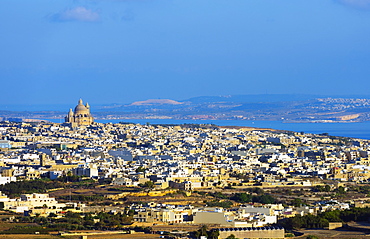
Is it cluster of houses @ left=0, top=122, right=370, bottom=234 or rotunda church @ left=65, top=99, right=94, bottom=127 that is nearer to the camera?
cluster of houses @ left=0, top=122, right=370, bottom=234

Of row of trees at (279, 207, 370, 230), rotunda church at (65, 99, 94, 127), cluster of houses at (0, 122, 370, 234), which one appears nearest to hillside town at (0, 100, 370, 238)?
cluster of houses at (0, 122, 370, 234)

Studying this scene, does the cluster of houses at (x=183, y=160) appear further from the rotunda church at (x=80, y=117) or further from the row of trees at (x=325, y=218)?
the rotunda church at (x=80, y=117)

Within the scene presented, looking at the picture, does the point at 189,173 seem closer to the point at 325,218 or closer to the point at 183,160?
the point at 183,160

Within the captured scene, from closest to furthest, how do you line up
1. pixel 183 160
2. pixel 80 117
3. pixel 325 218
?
pixel 325 218 → pixel 183 160 → pixel 80 117

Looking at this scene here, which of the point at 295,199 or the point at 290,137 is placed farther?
the point at 290,137

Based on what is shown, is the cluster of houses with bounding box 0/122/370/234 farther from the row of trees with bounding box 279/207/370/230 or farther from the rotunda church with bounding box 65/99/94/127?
the rotunda church with bounding box 65/99/94/127

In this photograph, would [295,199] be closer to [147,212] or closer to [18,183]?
[147,212]

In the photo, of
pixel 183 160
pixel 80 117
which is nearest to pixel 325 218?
pixel 183 160

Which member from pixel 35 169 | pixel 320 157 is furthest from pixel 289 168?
pixel 35 169
